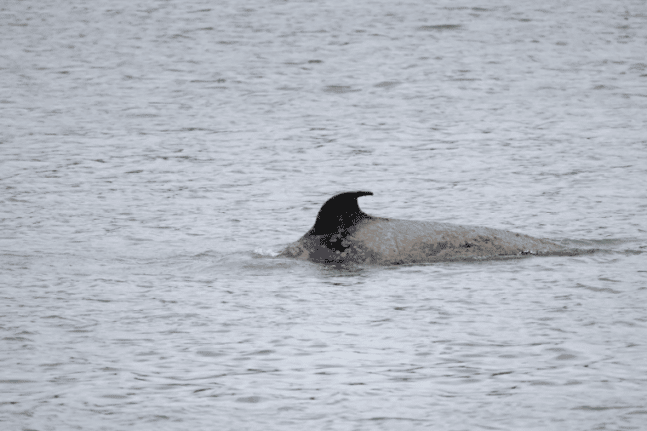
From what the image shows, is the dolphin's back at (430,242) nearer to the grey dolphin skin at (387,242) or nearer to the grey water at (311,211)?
the grey dolphin skin at (387,242)

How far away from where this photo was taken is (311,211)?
1348 cm

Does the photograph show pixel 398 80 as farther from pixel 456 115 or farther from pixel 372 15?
pixel 372 15

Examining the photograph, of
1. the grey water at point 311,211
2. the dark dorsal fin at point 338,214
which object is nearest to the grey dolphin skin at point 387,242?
the dark dorsal fin at point 338,214

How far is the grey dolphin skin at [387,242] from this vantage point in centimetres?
1023

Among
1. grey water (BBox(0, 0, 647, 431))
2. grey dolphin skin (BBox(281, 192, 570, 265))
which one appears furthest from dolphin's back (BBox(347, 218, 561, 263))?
grey water (BBox(0, 0, 647, 431))

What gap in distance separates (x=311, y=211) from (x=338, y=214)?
127 inches

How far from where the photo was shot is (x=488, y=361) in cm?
680

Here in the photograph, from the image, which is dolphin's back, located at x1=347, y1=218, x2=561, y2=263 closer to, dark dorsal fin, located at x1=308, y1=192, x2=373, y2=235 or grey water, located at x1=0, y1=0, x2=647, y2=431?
dark dorsal fin, located at x1=308, y1=192, x2=373, y2=235

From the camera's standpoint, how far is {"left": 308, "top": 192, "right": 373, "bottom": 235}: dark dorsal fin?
10180 mm

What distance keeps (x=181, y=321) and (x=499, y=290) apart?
3.17 m

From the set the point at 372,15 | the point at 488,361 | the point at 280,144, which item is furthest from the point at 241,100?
the point at 488,361

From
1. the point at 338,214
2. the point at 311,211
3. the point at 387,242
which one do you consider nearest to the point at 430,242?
the point at 387,242

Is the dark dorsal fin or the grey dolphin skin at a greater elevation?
the dark dorsal fin

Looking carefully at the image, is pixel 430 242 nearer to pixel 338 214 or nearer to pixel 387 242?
pixel 387 242
